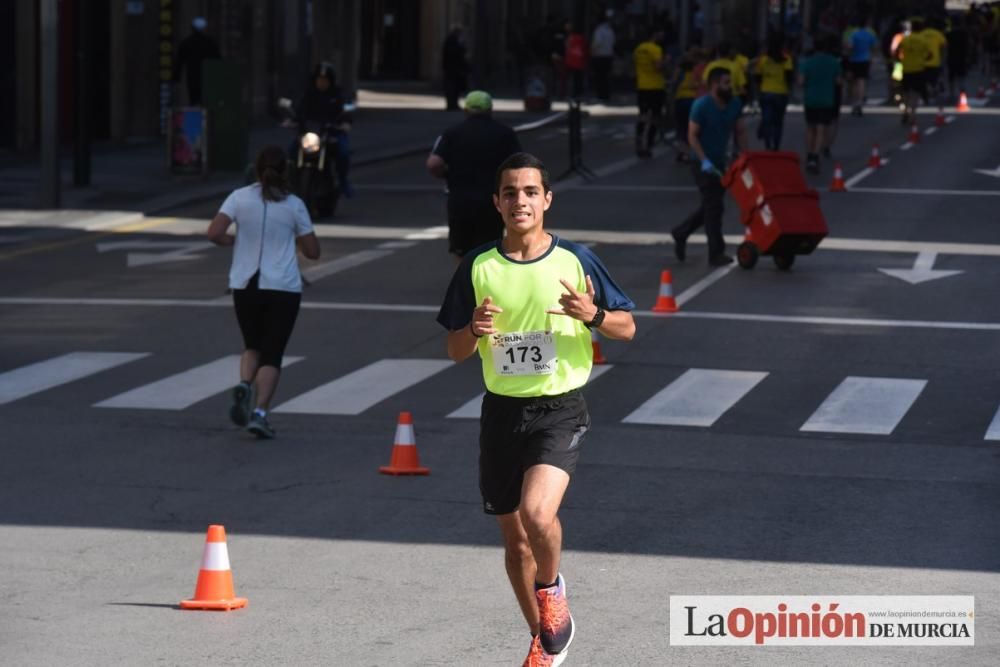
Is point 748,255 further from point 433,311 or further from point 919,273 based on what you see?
point 433,311

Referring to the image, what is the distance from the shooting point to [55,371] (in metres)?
14.9

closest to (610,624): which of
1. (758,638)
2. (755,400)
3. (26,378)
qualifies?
(758,638)

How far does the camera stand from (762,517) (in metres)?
10.2

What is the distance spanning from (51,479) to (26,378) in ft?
A: 12.0

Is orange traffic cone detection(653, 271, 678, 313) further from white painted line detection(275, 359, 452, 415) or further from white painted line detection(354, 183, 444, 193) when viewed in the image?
white painted line detection(354, 183, 444, 193)

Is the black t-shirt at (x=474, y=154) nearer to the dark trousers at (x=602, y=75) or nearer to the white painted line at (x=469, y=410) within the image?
the white painted line at (x=469, y=410)

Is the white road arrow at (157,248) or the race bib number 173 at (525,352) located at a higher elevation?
the race bib number 173 at (525,352)

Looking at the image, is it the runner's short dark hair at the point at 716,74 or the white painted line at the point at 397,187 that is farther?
the white painted line at the point at 397,187

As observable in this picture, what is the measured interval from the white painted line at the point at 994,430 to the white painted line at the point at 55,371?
624cm

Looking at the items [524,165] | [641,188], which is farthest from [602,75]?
[524,165]

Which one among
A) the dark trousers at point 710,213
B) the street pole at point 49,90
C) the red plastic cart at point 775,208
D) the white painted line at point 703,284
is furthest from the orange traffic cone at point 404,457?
the street pole at point 49,90

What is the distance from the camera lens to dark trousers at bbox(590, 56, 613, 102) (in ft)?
168

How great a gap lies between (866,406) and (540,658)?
6.90m

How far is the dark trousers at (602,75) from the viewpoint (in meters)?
51.2
